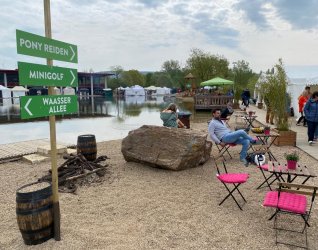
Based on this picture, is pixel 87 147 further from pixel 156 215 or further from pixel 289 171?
pixel 289 171

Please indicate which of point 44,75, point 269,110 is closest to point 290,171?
point 44,75

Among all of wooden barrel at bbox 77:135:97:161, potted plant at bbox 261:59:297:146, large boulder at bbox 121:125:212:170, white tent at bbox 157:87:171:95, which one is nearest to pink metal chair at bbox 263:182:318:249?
large boulder at bbox 121:125:212:170

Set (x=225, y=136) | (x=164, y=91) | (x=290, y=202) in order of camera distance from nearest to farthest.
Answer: (x=290, y=202) → (x=225, y=136) → (x=164, y=91)

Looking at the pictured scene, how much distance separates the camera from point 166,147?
19.6ft

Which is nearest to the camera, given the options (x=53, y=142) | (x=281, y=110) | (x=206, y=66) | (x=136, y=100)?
(x=53, y=142)

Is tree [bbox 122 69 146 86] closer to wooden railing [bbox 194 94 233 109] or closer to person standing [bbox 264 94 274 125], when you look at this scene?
wooden railing [bbox 194 94 233 109]

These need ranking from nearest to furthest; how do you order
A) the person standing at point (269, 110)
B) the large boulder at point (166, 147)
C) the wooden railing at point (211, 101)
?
the large boulder at point (166, 147) < the person standing at point (269, 110) < the wooden railing at point (211, 101)

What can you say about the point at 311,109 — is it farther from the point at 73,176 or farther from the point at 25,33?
the point at 25,33

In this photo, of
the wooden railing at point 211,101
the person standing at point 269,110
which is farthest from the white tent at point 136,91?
the person standing at point 269,110

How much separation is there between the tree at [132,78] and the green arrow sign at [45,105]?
86.6m

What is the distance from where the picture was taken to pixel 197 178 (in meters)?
5.66

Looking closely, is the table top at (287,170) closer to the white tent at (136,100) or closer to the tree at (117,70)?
the white tent at (136,100)

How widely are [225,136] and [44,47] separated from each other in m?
4.61

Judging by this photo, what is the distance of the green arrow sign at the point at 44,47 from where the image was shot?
2.83 meters
